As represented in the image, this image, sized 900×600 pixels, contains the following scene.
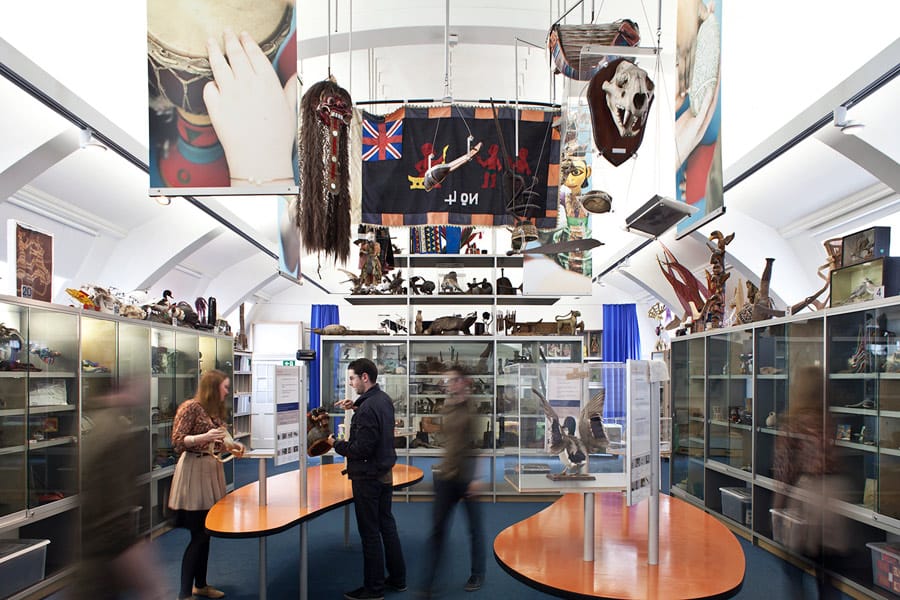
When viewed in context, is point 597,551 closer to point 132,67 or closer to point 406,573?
point 406,573

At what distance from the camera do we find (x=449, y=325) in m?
8.62

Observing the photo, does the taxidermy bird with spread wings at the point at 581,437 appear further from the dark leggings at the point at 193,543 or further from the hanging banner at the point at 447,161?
the dark leggings at the point at 193,543

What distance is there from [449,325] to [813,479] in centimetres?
573

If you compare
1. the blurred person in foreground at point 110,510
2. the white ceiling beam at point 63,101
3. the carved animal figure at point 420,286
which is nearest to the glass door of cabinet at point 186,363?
the white ceiling beam at point 63,101

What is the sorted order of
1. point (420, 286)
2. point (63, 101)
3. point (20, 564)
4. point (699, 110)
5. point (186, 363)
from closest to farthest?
point (699, 110) < point (20, 564) < point (63, 101) < point (186, 363) < point (420, 286)

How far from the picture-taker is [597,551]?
10.7 ft

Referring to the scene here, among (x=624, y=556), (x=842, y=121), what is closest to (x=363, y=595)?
(x=624, y=556)

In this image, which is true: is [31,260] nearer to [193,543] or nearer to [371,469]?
[193,543]

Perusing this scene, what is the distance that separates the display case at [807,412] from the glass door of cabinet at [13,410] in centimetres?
504

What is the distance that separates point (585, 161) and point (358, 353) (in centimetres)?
508

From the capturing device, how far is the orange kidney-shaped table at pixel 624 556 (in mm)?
2760

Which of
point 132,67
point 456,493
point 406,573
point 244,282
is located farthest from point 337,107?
point 244,282

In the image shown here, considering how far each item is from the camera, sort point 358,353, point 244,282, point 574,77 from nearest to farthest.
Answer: point 574,77 < point 358,353 < point 244,282

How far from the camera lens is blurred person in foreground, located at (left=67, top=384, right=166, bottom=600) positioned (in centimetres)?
270
